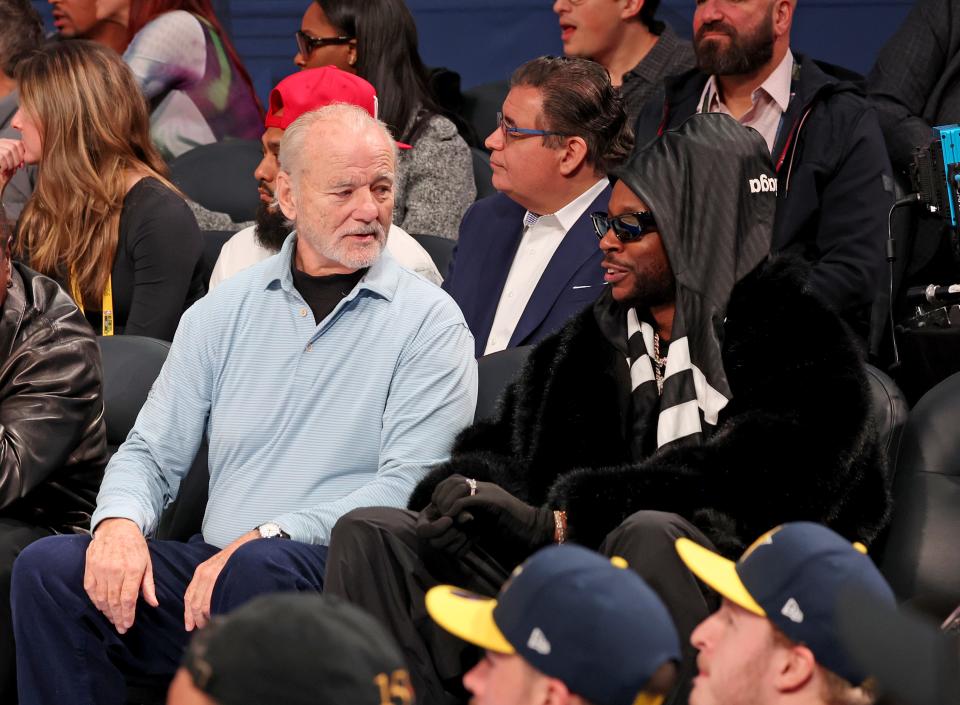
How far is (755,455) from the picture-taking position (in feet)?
10.1

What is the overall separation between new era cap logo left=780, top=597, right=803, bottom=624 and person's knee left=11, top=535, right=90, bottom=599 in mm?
1615

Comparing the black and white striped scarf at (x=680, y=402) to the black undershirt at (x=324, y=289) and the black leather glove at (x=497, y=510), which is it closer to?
the black leather glove at (x=497, y=510)

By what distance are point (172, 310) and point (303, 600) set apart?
10.2 feet

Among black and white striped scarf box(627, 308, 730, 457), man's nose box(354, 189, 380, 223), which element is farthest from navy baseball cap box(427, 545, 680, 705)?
man's nose box(354, 189, 380, 223)

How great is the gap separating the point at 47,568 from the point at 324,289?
911 millimetres

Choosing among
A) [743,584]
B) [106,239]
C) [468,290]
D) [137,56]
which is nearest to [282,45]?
[137,56]

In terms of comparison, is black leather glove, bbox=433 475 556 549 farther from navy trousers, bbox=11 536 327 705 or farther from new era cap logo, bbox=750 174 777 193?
new era cap logo, bbox=750 174 777 193

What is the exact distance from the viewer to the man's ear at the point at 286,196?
373cm

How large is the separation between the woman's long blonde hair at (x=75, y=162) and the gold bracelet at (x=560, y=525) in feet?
6.85

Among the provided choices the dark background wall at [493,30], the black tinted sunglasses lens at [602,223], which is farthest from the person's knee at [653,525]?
the dark background wall at [493,30]

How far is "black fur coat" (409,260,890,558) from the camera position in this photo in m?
3.07

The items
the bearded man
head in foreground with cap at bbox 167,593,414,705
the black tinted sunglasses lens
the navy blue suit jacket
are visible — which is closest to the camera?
head in foreground with cap at bbox 167,593,414,705

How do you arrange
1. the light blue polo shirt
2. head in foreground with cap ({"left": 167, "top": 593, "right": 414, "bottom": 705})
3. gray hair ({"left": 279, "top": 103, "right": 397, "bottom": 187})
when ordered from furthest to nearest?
gray hair ({"left": 279, "top": 103, "right": 397, "bottom": 187}) → the light blue polo shirt → head in foreground with cap ({"left": 167, "top": 593, "right": 414, "bottom": 705})

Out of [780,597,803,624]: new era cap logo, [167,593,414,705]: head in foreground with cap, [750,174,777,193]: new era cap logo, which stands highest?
[750,174,777,193]: new era cap logo
